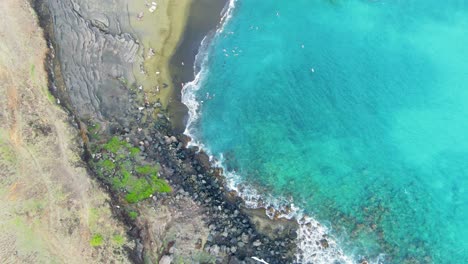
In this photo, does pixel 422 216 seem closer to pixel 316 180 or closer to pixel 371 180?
pixel 371 180

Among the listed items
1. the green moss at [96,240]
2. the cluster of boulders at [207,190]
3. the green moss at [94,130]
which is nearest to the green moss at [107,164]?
the green moss at [94,130]

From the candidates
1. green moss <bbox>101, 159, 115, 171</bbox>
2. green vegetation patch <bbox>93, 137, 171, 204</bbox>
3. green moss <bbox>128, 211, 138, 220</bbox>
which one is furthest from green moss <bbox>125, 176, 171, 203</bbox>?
green moss <bbox>101, 159, 115, 171</bbox>

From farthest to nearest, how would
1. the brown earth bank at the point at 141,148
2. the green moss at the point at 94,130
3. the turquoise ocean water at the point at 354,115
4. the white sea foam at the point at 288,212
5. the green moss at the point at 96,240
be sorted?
1. the turquoise ocean water at the point at 354,115
2. the white sea foam at the point at 288,212
3. the green moss at the point at 94,130
4. the brown earth bank at the point at 141,148
5. the green moss at the point at 96,240

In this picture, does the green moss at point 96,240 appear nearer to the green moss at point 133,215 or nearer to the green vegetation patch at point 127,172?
the green moss at point 133,215

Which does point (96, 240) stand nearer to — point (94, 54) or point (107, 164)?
point (107, 164)

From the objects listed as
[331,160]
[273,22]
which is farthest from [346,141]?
[273,22]

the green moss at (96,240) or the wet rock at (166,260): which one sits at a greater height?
the green moss at (96,240)

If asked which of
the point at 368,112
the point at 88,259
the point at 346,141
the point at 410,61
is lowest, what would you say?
the point at 88,259

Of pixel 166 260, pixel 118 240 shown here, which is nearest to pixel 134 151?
pixel 118 240
